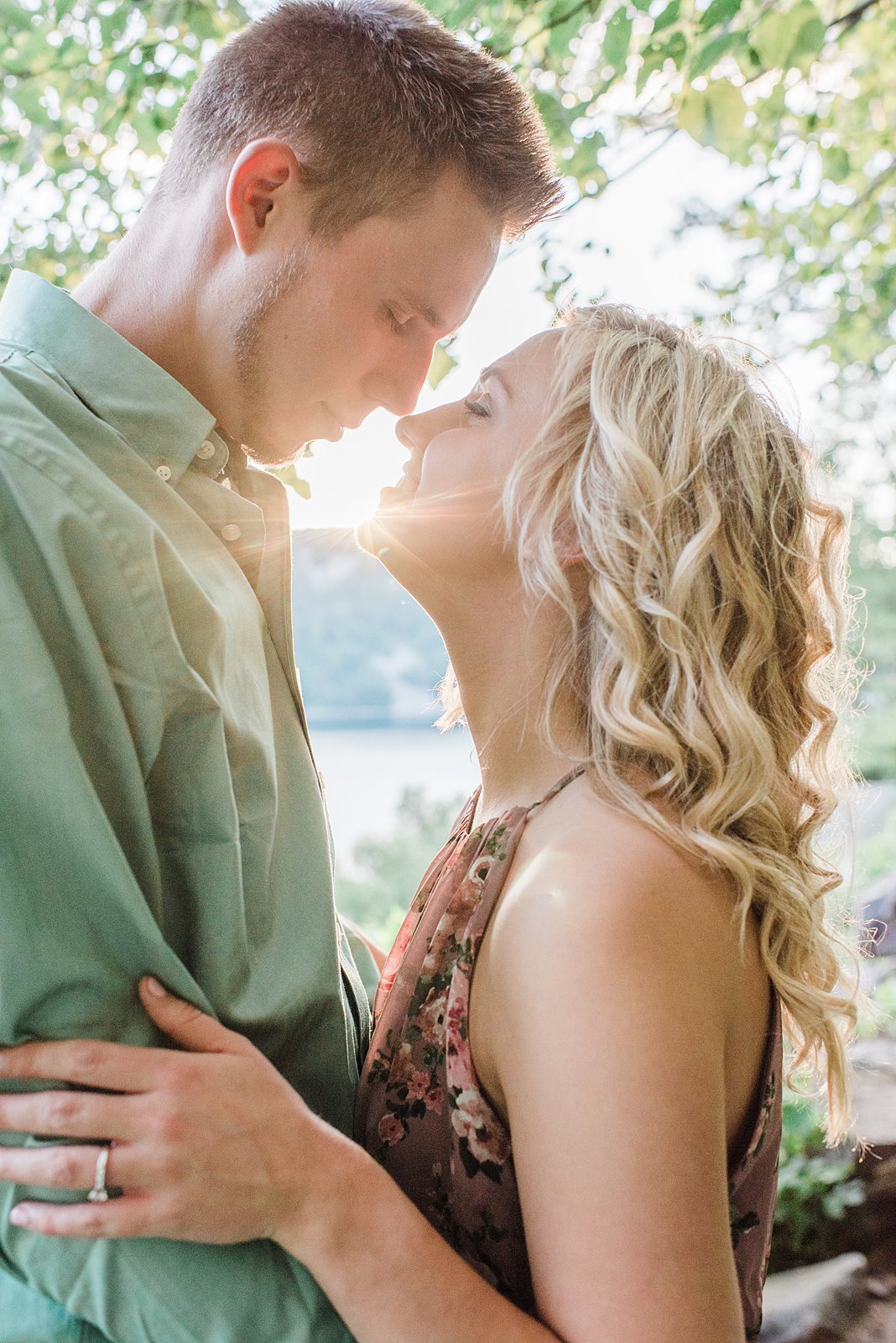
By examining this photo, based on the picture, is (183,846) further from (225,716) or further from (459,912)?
(459,912)

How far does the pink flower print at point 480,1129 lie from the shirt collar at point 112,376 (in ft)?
3.28

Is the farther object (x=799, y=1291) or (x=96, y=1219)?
(x=799, y=1291)

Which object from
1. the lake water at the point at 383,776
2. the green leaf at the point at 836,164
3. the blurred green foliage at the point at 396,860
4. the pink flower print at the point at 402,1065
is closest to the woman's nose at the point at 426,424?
the pink flower print at the point at 402,1065

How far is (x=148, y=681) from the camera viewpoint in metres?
1.20

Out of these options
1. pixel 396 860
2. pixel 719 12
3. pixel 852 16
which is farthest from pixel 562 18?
pixel 396 860

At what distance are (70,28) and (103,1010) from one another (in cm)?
315

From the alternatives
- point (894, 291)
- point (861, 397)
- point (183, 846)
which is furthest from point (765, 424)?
point (861, 397)

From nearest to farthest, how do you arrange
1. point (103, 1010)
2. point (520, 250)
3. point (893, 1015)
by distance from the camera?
point (103, 1010) < point (520, 250) < point (893, 1015)

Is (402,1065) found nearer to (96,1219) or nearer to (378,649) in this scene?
(96,1219)

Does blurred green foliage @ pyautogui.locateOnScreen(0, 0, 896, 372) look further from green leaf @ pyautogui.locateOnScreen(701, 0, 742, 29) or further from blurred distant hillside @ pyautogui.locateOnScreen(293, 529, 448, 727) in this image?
blurred distant hillside @ pyautogui.locateOnScreen(293, 529, 448, 727)

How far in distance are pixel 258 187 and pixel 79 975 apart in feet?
4.48

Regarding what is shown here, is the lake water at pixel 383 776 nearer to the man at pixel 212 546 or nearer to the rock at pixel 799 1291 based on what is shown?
the rock at pixel 799 1291

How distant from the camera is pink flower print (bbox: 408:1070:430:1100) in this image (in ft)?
5.02

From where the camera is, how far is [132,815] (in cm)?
120
